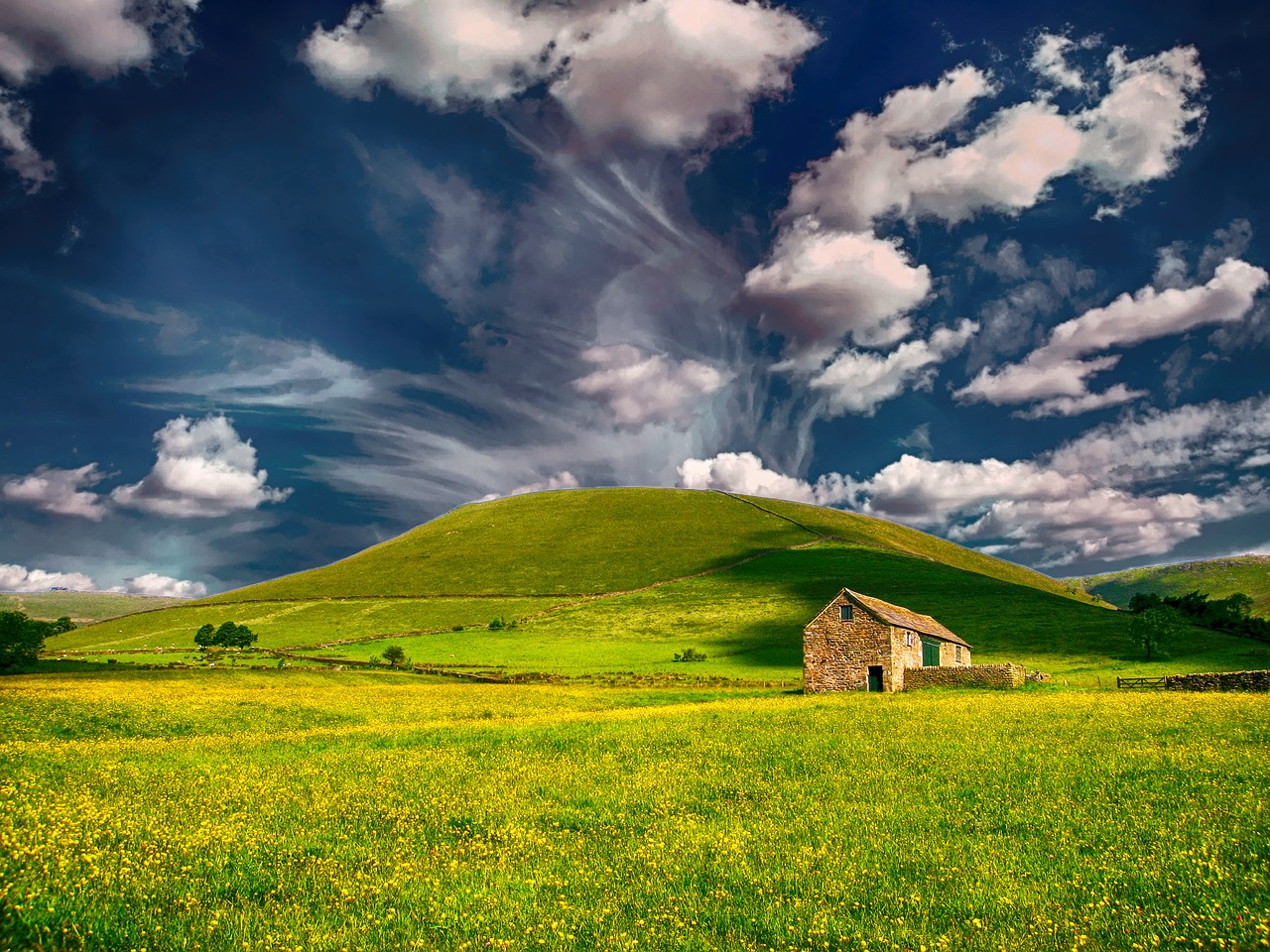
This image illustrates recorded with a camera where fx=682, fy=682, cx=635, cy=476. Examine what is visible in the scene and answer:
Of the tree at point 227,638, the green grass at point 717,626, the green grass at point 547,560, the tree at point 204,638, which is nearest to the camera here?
the green grass at point 717,626

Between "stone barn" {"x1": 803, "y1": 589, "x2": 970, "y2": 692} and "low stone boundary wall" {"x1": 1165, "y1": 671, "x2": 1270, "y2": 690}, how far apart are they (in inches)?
545

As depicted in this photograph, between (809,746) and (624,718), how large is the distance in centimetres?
1252

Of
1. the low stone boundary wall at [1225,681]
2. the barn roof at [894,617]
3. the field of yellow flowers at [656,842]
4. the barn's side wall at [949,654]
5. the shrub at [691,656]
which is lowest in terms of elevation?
the shrub at [691,656]

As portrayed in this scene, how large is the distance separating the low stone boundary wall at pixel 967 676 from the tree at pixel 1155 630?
3747cm

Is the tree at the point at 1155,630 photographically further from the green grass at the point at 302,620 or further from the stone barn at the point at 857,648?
the green grass at the point at 302,620

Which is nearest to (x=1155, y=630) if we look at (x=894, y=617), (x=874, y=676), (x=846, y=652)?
(x=894, y=617)

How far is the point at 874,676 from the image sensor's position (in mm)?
58438

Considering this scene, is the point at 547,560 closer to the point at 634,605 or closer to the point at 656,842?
the point at 634,605

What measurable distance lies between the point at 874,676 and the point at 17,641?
265 ft

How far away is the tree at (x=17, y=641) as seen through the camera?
209ft

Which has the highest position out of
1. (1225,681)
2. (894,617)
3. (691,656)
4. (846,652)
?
(894,617)

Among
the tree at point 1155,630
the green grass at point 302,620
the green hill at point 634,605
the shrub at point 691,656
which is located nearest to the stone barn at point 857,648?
the green hill at point 634,605

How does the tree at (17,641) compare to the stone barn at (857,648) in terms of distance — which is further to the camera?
the tree at (17,641)

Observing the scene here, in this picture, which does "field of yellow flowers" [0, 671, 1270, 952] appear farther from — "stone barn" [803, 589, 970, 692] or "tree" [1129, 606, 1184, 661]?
"tree" [1129, 606, 1184, 661]
